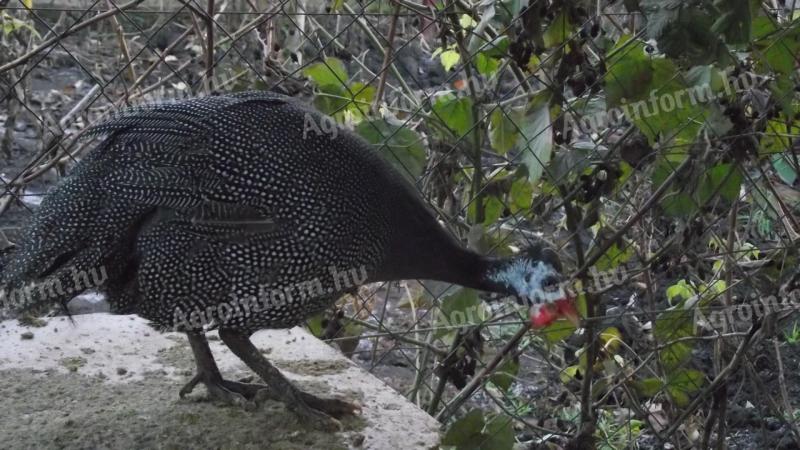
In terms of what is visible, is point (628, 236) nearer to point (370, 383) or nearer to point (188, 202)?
point (370, 383)

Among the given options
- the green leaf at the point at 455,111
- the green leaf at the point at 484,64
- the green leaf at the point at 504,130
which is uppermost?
the green leaf at the point at 484,64

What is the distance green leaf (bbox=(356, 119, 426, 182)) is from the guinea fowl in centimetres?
23

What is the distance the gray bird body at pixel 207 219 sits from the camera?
2389 mm

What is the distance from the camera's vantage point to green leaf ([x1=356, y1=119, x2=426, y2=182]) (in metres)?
2.81

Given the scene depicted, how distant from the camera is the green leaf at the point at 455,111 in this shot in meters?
2.84

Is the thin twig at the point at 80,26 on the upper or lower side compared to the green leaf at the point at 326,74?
upper

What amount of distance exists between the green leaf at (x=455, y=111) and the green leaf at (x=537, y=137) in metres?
0.26

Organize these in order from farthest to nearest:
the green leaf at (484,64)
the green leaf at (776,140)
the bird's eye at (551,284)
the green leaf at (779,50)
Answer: the green leaf at (484,64) → the green leaf at (776,140) → the bird's eye at (551,284) → the green leaf at (779,50)

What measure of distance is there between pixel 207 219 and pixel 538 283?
90cm

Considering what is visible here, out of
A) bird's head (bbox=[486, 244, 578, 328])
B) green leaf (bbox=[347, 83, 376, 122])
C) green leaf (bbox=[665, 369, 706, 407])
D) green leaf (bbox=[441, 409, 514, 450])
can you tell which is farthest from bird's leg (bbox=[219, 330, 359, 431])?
green leaf (bbox=[665, 369, 706, 407])

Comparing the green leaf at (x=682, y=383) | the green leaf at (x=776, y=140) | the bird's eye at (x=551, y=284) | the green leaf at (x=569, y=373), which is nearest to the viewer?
the bird's eye at (x=551, y=284)

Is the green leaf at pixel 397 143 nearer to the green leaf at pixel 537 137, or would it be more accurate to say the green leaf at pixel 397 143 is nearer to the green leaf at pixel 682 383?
the green leaf at pixel 537 137

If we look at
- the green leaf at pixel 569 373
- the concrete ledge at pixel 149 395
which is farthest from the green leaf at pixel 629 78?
the green leaf at pixel 569 373

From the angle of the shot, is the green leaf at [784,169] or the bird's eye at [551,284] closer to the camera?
the bird's eye at [551,284]
